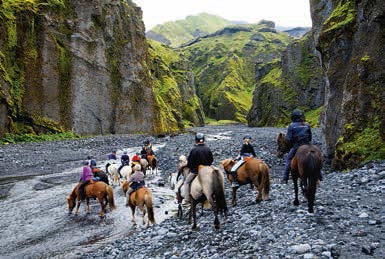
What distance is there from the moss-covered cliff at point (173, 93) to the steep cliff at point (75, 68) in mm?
12704

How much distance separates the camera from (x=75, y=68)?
206 ft

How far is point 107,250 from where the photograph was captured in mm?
11664

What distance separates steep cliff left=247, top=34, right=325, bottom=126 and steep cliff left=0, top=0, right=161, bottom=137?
162 ft

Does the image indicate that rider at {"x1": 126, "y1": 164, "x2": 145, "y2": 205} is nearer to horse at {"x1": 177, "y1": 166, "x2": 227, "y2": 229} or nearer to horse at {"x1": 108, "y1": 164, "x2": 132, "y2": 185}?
horse at {"x1": 177, "y1": 166, "x2": 227, "y2": 229}

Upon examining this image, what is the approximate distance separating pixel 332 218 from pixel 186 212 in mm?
8166

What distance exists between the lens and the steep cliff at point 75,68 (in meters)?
54.2

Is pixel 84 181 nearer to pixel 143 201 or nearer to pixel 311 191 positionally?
pixel 143 201

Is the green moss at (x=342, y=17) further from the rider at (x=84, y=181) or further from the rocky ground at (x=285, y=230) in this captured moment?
the rider at (x=84, y=181)

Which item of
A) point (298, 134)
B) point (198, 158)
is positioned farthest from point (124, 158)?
point (298, 134)

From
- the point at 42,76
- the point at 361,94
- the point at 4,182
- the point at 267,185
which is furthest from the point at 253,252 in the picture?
the point at 42,76

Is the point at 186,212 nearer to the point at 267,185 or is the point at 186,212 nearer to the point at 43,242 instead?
the point at 267,185

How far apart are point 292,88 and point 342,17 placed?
92.2 m

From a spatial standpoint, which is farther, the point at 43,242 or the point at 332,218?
the point at 43,242

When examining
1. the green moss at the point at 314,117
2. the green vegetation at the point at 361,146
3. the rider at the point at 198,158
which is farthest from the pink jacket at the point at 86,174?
the green moss at the point at 314,117
